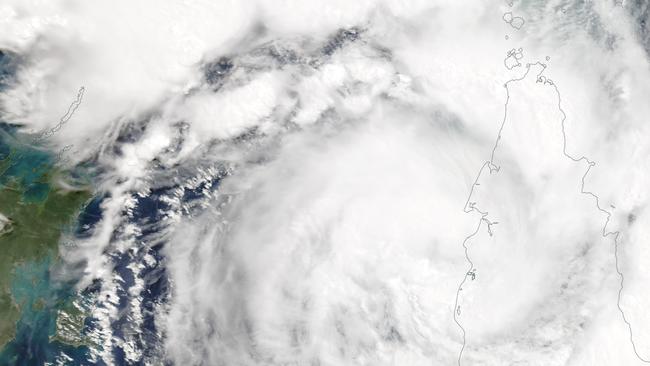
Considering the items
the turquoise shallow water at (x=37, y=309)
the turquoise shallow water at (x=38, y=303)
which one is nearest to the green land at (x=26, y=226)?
the turquoise shallow water at (x=38, y=303)

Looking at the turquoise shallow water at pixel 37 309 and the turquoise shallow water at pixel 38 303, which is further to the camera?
the turquoise shallow water at pixel 37 309

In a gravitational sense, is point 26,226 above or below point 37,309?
above

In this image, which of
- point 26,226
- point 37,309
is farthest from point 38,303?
point 26,226

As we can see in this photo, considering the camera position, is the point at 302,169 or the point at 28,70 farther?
the point at 302,169

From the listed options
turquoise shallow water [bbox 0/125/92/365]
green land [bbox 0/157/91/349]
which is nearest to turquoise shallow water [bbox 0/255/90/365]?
turquoise shallow water [bbox 0/125/92/365]

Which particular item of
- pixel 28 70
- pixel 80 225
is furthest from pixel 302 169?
pixel 28 70

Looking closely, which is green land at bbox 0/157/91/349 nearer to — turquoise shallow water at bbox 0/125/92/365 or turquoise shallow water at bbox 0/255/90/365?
turquoise shallow water at bbox 0/125/92/365

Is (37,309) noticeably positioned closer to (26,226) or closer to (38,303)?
(38,303)

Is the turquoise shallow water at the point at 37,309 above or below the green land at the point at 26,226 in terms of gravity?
below

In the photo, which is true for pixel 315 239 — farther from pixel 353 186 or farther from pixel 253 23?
pixel 253 23

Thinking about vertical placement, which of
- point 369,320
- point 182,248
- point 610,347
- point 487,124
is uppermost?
point 487,124

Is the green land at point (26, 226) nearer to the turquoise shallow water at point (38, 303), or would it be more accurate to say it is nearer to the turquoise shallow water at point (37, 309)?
the turquoise shallow water at point (38, 303)
